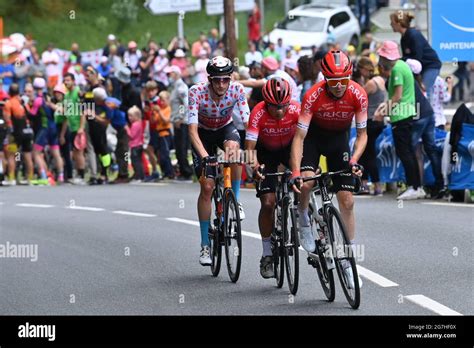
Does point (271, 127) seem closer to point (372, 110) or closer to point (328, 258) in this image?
point (328, 258)

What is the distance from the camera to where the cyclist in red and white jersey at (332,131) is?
9.95m

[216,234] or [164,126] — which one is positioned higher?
[164,126]

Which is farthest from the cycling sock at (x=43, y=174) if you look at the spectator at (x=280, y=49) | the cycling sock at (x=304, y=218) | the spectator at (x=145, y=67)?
the cycling sock at (x=304, y=218)

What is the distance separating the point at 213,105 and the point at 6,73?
20753 mm

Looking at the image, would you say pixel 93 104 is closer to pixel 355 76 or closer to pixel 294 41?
pixel 355 76

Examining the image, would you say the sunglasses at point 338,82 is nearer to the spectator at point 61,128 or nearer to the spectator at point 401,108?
the spectator at point 401,108

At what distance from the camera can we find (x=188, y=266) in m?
12.5

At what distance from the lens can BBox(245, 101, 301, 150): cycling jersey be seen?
10.8 metres

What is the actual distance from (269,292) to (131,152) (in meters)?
13.4

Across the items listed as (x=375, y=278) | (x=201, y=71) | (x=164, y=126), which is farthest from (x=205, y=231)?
(x=201, y=71)

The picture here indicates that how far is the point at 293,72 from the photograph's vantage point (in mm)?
21500

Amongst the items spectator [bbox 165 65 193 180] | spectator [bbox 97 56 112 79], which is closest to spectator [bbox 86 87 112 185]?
spectator [bbox 165 65 193 180]

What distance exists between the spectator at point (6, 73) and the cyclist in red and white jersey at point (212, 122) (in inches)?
781

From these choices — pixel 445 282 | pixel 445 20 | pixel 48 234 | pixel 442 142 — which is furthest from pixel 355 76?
pixel 445 282
